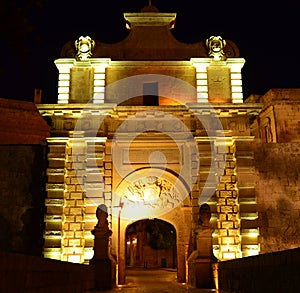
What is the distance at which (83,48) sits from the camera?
50.8ft

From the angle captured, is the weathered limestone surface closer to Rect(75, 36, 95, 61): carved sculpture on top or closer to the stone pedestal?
Rect(75, 36, 95, 61): carved sculpture on top

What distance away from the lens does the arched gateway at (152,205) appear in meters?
15.3

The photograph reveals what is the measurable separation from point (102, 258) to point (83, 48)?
23.6 feet

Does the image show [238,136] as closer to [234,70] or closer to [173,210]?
[234,70]

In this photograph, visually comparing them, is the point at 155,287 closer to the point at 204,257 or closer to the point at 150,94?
the point at 204,257

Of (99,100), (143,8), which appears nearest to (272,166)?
(99,100)

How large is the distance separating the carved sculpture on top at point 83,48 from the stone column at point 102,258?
5675mm

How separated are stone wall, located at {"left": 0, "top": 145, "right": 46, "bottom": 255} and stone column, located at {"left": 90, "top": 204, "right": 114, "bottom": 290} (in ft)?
9.23

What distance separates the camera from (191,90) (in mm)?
15523

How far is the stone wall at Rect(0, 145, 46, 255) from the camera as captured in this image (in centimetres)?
1445

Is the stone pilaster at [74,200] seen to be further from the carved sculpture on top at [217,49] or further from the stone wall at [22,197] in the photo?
the carved sculpture on top at [217,49]

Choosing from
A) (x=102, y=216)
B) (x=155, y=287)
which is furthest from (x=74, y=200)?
(x=155, y=287)

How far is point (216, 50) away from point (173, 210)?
583 cm

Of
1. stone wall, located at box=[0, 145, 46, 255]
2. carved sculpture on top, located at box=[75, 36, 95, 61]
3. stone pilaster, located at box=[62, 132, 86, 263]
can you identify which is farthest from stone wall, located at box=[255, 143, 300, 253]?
stone wall, located at box=[0, 145, 46, 255]
